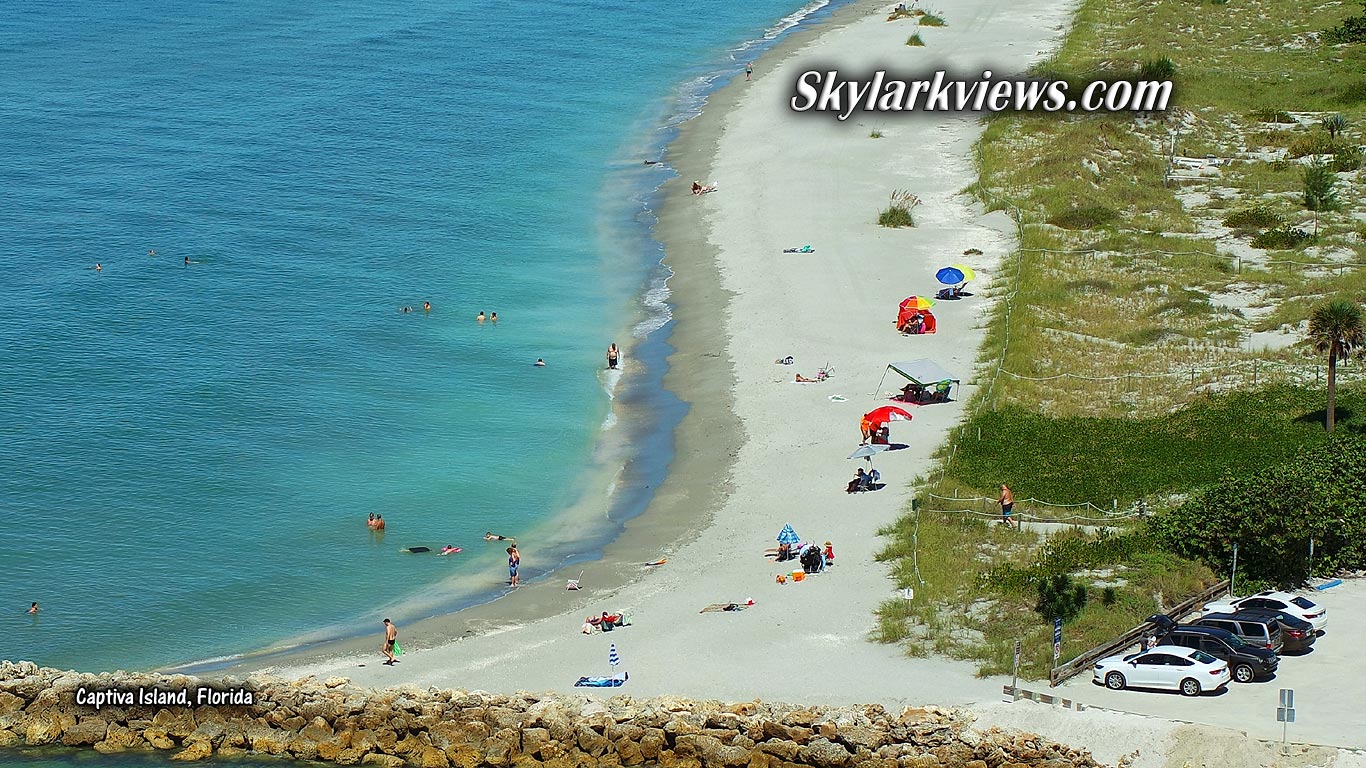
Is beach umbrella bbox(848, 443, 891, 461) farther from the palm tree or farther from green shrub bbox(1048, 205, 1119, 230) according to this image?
green shrub bbox(1048, 205, 1119, 230)

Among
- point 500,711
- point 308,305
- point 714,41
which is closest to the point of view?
point 500,711

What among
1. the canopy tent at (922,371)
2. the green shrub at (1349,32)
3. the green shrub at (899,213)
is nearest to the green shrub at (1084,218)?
the green shrub at (899,213)

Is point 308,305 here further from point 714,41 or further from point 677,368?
point 714,41

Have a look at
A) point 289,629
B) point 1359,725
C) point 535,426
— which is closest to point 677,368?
point 535,426

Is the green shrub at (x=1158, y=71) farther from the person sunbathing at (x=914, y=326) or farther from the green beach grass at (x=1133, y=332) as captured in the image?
the person sunbathing at (x=914, y=326)

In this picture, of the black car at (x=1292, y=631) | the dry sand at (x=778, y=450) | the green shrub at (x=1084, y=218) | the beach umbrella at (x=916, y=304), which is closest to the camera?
the black car at (x=1292, y=631)

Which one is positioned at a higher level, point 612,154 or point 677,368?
point 612,154

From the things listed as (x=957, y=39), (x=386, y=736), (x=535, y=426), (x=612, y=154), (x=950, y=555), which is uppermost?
(x=957, y=39)

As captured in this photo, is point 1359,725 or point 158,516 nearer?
point 1359,725
